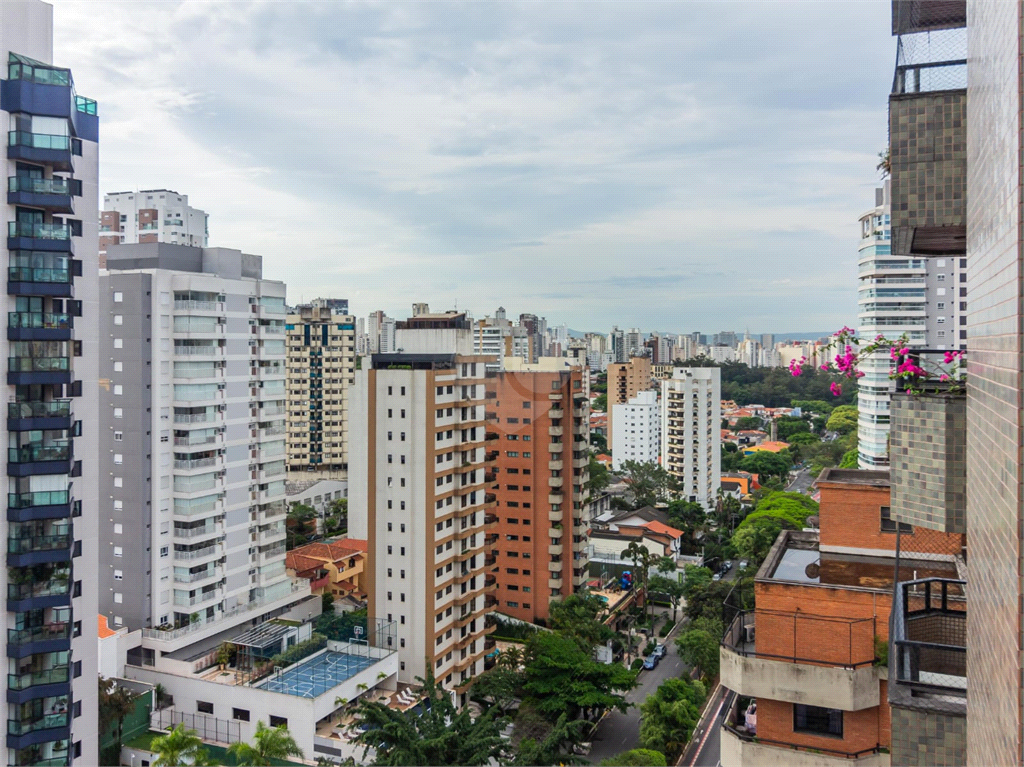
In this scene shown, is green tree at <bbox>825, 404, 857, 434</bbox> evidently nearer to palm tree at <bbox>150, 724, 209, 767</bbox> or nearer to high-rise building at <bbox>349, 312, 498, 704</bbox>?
high-rise building at <bbox>349, 312, 498, 704</bbox>

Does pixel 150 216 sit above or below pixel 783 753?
above

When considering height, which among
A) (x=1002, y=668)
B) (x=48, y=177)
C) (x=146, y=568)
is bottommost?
(x=146, y=568)

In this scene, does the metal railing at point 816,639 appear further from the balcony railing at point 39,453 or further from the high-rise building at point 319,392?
the high-rise building at point 319,392

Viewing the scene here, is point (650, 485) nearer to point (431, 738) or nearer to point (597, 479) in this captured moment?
point (597, 479)

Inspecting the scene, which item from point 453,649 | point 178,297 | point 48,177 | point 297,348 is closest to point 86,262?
point 48,177

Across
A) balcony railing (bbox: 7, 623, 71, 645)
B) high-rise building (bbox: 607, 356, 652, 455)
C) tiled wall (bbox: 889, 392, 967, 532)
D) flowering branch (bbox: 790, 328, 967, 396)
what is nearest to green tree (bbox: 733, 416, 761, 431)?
high-rise building (bbox: 607, 356, 652, 455)

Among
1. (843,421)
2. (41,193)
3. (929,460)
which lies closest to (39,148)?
(41,193)

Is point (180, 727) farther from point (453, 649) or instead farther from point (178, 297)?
point (178, 297)
